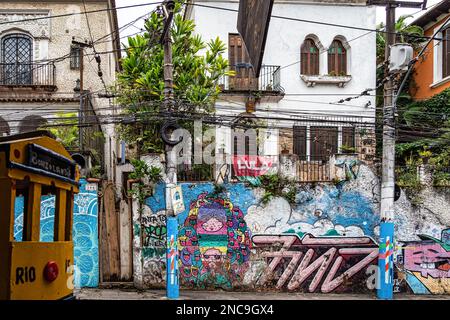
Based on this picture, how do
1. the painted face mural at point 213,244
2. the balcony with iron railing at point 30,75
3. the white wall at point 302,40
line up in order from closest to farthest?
the painted face mural at point 213,244 → the balcony with iron railing at point 30,75 → the white wall at point 302,40

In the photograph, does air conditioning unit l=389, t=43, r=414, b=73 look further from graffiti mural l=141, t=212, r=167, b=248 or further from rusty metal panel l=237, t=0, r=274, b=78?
rusty metal panel l=237, t=0, r=274, b=78

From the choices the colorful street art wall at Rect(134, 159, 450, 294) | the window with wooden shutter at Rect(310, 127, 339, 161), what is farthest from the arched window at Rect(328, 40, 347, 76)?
the colorful street art wall at Rect(134, 159, 450, 294)

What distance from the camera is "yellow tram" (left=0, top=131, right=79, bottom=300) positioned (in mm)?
4555

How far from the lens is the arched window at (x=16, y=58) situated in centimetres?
1967

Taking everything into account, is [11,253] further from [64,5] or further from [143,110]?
[64,5]

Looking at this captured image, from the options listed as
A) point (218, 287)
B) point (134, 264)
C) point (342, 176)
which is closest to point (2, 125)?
point (134, 264)

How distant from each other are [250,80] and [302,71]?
2.31 m

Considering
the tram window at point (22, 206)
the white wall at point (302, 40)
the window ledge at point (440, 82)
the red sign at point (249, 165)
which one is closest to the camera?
the tram window at point (22, 206)

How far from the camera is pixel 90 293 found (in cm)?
1355

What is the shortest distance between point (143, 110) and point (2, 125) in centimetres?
641

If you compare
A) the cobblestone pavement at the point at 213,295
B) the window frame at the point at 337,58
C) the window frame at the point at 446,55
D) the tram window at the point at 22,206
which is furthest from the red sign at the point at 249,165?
the window frame at the point at 446,55

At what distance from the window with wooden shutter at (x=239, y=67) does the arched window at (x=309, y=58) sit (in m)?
2.33

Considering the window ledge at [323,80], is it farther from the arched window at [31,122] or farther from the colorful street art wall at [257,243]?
the arched window at [31,122]

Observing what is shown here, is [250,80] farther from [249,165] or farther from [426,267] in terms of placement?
[426,267]
